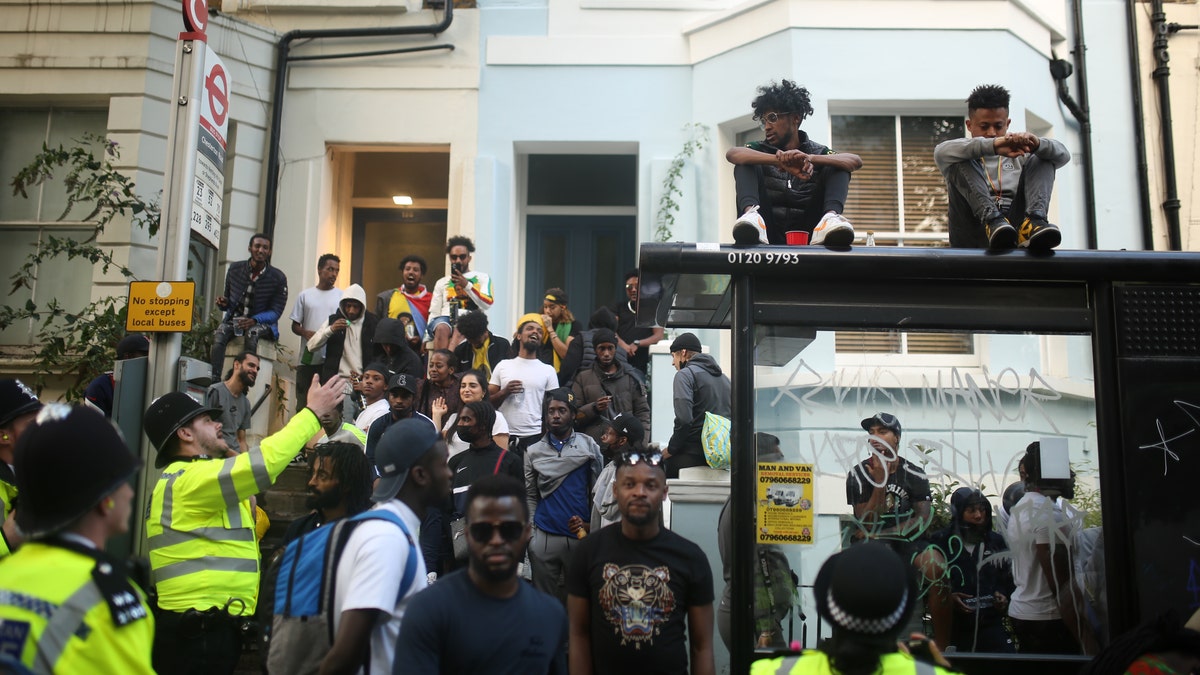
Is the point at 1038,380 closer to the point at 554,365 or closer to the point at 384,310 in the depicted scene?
the point at 554,365

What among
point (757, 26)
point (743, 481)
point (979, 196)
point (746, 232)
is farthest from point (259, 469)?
point (757, 26)

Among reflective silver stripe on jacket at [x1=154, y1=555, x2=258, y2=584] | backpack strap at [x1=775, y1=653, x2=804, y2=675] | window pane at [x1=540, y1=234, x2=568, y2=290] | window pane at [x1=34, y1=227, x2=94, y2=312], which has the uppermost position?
window pane at [x1=540, y1=234, x2=568, y2=290]

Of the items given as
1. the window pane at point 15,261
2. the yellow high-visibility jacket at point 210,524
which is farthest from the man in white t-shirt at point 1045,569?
the window pane at point 15,261

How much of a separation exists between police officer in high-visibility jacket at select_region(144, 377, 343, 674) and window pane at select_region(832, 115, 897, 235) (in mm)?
7441

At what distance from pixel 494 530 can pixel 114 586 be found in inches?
51.0

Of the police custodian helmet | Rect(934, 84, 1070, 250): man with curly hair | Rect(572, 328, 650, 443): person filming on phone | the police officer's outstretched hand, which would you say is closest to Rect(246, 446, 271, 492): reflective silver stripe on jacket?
the police officer's outstretched hand

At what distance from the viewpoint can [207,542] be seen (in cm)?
456

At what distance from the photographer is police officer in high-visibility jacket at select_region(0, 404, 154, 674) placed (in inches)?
101

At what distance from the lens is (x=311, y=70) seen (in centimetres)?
1226

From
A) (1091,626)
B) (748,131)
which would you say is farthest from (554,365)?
(1091,626)

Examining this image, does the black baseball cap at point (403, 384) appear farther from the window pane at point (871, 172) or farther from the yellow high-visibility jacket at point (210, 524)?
the window pane at point (871, 172)

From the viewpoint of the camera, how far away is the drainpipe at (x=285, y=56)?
1193cm

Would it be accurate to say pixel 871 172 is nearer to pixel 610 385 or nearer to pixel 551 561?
pixel 610 385

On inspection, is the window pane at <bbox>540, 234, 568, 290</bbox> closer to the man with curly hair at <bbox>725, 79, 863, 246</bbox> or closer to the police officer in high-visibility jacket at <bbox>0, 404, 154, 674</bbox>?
the man with curly hair at <bbox>725, 79, 863, 246</bbox>
